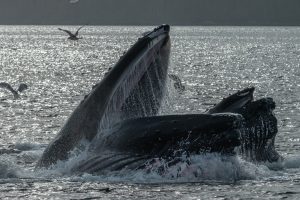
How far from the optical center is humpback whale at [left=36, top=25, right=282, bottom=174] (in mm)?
19547

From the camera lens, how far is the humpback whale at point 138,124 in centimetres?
1955

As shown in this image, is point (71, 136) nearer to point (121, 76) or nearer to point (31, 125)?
point (121, 76)

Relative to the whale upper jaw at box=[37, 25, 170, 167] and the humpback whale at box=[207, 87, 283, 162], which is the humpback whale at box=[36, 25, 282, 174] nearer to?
the whale upper jaw at box=[37, 25, 170, 167]

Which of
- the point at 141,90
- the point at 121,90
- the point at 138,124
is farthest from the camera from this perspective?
the point at 141,90

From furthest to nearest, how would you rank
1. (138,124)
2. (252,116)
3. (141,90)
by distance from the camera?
(252,116), (141,90), (138,124)

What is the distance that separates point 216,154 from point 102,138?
2833 mm

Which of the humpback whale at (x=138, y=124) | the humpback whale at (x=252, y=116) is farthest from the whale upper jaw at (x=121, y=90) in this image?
the humpback whale at (x=252, y=116)

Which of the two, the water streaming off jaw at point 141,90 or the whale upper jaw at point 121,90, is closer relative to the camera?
the whale upper jaw at point 121,90

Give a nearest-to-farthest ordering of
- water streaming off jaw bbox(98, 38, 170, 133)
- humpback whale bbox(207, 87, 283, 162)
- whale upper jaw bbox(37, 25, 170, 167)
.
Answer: whale upper jaw bbox(37, 25, 170, 167)
water streaming off jaw bbox(98, 38, 170, 133)
humpback whale bbox(207, 87, 283, 162)

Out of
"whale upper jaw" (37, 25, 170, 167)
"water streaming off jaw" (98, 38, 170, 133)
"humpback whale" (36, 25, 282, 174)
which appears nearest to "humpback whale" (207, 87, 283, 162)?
"humpback whale" (36, 25, 282, 174)

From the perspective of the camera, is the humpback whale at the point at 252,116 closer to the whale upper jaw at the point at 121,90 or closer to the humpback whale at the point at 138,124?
the humpback whale at the point at 138,124

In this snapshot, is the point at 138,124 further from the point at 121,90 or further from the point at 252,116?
the point at 252,116

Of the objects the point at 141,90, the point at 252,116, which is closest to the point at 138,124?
the point at 141,90

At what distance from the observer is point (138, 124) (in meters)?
19.8
